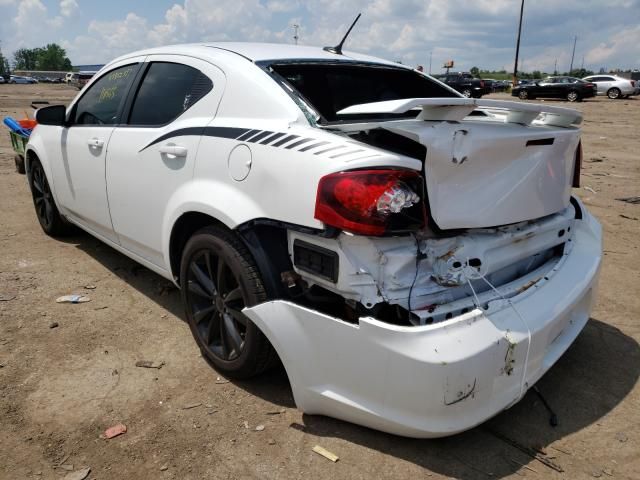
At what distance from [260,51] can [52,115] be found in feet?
6.90

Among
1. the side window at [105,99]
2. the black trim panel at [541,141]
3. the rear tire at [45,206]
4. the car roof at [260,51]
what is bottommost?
the rear tire at [45,206]

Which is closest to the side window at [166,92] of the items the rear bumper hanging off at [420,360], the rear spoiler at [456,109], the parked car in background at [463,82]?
the rear spoiler at [456,109]

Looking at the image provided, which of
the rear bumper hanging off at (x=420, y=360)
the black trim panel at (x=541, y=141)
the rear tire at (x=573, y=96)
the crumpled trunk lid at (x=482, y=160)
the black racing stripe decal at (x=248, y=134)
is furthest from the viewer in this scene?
the rear tire at (x=573, y=96)

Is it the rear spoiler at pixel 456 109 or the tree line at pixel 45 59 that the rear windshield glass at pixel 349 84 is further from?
the tree line at pixel 45 59

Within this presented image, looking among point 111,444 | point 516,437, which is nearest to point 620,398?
point 516,437

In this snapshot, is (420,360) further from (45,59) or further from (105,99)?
(45,59)

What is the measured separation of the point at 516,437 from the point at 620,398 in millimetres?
718

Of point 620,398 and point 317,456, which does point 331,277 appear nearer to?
point 317,456

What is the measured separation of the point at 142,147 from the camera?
10.0 ft

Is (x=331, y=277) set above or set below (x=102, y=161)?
below

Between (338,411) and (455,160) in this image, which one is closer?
(455,160)

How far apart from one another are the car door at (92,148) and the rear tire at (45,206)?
22.7 inches

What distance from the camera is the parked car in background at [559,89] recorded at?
27.6 meters

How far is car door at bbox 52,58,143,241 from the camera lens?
350 cm
